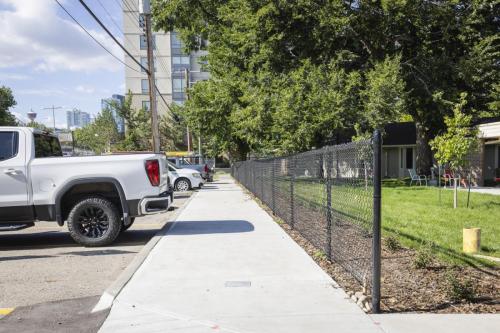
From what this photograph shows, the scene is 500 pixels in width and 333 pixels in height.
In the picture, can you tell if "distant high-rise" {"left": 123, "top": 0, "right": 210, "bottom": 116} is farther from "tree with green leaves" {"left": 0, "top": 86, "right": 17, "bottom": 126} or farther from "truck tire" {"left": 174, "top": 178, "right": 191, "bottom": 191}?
Answer: "truck tire" {"left": 174, "top": 178, "right": 191, "bottom": 191}

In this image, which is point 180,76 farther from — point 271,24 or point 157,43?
point 271,24

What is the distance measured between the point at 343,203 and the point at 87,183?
15.6 feet

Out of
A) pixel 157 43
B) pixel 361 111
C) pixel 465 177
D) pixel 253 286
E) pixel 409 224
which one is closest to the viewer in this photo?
pixel 253 286

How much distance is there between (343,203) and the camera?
5.88 metres

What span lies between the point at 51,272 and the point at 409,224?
745 centimetres

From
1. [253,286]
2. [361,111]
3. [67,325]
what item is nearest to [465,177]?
[361,111]

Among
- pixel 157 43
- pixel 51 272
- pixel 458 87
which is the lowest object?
pixel 51 272

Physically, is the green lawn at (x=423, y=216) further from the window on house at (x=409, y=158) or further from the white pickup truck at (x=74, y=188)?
the window on house at (x=409, y=158)

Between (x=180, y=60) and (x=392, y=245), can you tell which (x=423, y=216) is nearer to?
(x=392, y=245)

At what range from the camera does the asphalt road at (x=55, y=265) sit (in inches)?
215

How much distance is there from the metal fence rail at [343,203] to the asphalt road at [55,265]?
307 cm

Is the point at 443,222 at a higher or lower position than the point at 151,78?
lower

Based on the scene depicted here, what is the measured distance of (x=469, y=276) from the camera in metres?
5.84

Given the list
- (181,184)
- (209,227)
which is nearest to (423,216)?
(209,227)
